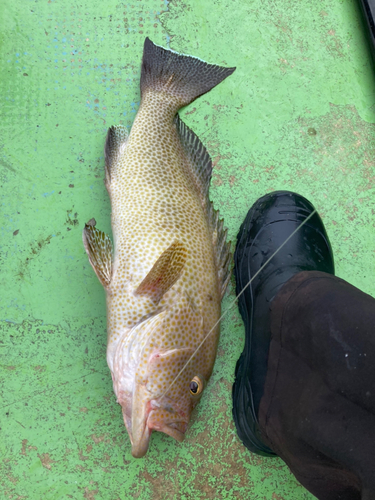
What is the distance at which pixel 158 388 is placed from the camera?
160cm

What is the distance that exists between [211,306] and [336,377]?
66 cm

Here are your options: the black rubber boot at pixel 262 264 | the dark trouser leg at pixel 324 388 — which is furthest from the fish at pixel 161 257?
the dark trouser leg at pixel 324 388

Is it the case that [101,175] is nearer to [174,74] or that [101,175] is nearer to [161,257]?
[174,74]

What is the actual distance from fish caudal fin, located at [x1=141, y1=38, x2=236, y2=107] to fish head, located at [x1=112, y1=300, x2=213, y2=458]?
1.39 metres

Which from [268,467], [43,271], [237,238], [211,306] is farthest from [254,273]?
[43,271]

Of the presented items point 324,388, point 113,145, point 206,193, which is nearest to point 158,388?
point 324,388

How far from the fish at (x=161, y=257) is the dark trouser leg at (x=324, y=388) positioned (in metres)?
0.37

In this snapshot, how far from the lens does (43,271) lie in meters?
2.15

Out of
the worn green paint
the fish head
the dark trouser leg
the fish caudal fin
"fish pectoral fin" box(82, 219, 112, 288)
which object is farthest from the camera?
the fish caudal fin

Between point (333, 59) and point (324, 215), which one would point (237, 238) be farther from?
point (333, 59)

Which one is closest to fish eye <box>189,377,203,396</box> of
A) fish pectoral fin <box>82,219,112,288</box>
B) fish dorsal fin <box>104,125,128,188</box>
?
fish pectoral fin <box>82,219,112,288</box>

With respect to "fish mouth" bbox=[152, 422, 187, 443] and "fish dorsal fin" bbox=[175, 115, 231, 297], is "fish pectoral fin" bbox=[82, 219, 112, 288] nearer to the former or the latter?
"fish dorsal fin" bbox=[175, 115, 231, 297]

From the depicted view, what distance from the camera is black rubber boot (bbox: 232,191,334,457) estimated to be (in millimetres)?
1902

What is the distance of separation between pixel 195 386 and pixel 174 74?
1781 millimetres
